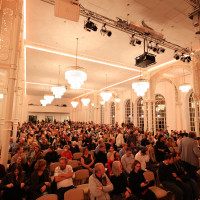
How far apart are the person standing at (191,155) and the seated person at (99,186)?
2.72 m

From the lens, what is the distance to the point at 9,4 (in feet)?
13.9

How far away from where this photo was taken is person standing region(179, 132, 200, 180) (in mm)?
4039

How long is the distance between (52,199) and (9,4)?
5132mm

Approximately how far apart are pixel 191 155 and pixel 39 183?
13.0 feet

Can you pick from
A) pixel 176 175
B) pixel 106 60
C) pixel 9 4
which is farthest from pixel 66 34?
pixel 176 175

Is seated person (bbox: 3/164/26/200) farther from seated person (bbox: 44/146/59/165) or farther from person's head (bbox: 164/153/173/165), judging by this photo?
person's head (bbox: 164/153/173/165)

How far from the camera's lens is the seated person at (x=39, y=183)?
9.13 ft

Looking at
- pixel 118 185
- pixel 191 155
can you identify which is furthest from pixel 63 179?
pixel 191 155

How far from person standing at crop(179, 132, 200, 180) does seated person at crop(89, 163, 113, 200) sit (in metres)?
2.72

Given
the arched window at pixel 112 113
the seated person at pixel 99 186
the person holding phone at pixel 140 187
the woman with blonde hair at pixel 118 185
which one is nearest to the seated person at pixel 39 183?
the seated person at pixel 99 186

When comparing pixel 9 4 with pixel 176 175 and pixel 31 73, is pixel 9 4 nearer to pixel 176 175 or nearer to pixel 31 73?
pixel 176 175

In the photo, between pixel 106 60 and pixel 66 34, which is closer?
pixel 66 34

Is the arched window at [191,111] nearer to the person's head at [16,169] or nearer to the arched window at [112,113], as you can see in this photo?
the arched window at [112,113]

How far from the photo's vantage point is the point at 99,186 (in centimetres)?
266
